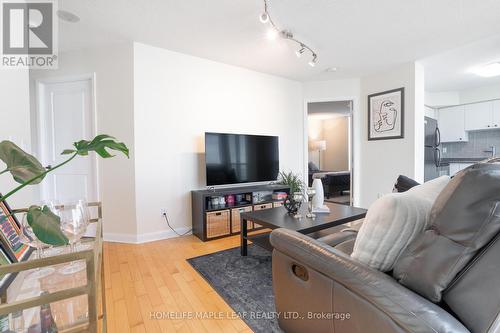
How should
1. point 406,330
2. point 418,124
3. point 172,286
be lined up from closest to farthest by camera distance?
1. point 406,330
2. point 172,286
3. point 418,124

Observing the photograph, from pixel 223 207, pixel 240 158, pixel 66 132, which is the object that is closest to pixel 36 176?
pixel 223 207

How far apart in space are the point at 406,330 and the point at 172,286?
5.63ft

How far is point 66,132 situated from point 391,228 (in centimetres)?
370

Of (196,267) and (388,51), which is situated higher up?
(388,51)

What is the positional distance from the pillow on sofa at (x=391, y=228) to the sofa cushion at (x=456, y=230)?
2.9 inches

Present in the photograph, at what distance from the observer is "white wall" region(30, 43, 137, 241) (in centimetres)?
286

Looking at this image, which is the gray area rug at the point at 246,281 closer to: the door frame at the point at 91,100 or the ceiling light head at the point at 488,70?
the door frame at the point at 91,100

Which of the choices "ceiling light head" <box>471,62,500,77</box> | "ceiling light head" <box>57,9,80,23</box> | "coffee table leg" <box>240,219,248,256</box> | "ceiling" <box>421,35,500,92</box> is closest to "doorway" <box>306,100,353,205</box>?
"ceiling" <box>421,35,500,92</box>

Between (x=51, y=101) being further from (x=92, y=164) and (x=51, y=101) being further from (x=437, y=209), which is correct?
(x=437, y=209)

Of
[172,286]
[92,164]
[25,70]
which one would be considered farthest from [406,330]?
[92,164]

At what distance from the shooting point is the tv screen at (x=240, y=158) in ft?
10.4

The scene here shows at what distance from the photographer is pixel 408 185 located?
2178mm

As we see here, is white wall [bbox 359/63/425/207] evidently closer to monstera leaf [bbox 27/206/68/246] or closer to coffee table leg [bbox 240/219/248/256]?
coffee table leg [bbox 240/219/248/256]

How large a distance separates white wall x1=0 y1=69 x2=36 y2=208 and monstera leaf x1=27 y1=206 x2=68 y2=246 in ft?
3.09
